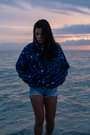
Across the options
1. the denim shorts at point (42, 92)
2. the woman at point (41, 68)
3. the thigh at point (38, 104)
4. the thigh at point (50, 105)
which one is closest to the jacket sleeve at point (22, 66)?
the woman at point (41, 68)

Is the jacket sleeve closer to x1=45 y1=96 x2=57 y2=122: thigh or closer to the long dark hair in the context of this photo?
the long dark hair

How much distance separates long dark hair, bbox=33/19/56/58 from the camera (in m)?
2.76

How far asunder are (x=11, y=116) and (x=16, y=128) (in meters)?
0.76

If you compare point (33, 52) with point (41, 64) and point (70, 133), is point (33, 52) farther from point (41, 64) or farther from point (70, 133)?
point (70, 133)

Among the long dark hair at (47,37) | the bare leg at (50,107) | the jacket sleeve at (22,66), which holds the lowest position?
the bare leg at (50,107)

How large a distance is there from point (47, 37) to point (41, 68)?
56 cm

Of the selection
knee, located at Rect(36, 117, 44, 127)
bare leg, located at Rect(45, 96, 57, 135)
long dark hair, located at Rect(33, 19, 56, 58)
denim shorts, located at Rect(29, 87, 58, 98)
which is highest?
long dark hair, located at Rect(33, 19, 56, 58)

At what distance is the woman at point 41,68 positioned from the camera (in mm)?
2732

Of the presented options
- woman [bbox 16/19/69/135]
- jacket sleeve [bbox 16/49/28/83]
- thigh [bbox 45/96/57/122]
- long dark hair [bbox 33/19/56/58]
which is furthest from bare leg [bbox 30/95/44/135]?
long dark hair [bbox 33/19/56/58]

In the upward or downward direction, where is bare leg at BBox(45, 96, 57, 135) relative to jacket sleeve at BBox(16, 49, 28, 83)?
downward

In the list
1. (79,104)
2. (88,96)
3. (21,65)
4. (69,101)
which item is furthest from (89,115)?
(21,65)

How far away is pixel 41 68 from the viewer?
273cm

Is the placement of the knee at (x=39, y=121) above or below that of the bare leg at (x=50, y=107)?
below

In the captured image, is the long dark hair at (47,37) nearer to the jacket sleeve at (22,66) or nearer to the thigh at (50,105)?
the jacket sleeve at (22,66)
